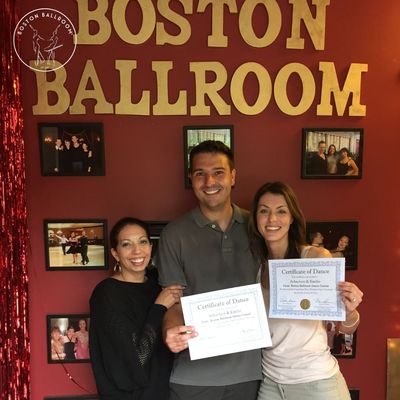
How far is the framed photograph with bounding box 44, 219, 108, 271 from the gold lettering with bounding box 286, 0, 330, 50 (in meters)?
1.45

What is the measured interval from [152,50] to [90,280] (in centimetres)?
132

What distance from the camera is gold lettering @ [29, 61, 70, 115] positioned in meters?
2.18

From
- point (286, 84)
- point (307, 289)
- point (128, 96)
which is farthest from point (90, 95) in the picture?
point (307, 289)

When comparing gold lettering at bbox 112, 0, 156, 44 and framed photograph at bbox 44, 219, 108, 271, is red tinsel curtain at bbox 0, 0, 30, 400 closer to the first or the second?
framed photograph at bbox 44, 219, 108, 271

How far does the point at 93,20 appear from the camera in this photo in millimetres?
2162

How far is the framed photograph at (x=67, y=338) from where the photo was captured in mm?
2307

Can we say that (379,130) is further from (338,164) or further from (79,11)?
(79,11)

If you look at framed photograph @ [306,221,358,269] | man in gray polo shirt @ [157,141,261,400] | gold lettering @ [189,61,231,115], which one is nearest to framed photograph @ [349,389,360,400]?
framed photograph @ [306,221,358,269]

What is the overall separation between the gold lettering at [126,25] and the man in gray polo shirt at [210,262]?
2.52 feet

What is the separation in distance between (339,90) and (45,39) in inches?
63.9

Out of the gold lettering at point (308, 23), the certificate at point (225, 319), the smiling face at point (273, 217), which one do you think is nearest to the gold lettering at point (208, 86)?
the gold lettering at point (308, 23)

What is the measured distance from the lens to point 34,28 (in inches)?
85.2

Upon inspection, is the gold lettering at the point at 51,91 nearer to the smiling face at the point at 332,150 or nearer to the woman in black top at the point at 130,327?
the woman in black top at the point at 130,327

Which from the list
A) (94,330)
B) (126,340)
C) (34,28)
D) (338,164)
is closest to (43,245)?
(94,330)
